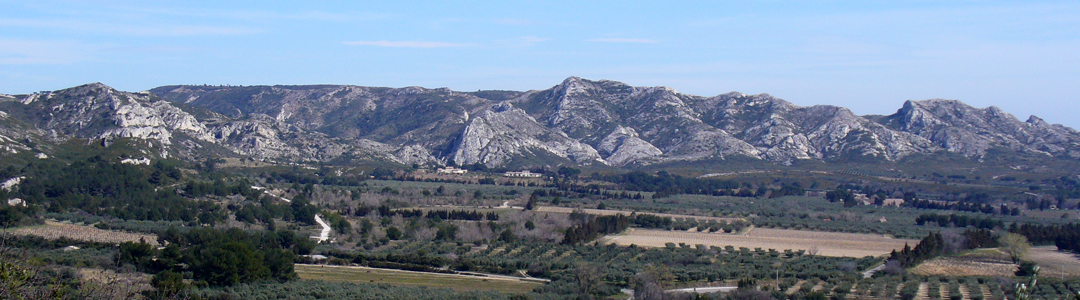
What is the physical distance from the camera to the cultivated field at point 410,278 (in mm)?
47781

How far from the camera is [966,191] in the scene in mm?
125875

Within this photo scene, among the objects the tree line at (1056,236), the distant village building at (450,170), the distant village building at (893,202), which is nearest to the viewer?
the tree line at (1056,236)

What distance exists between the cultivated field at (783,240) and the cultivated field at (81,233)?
120 ft

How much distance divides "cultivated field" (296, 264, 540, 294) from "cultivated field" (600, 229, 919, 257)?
24817 millimetres

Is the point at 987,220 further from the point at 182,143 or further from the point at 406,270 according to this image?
the point at 182,143

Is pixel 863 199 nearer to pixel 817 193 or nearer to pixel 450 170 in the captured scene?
pixel 817 193

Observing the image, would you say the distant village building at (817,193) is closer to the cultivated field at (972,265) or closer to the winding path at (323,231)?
the cultivated field at (972,265)

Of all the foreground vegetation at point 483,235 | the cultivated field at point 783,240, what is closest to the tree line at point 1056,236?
the foreground vegetation at point 483,235

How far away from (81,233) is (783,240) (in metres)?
56.8

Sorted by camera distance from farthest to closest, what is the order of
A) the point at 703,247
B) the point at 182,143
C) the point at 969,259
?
the point at 182,143
the point at 703,247
the point at 969,259

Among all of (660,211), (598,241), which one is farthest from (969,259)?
(660,211)

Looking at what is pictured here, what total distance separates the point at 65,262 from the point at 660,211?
2758 inches

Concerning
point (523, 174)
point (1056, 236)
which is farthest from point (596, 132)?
point (1056, 236)

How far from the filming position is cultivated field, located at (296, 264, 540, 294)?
4778cm
